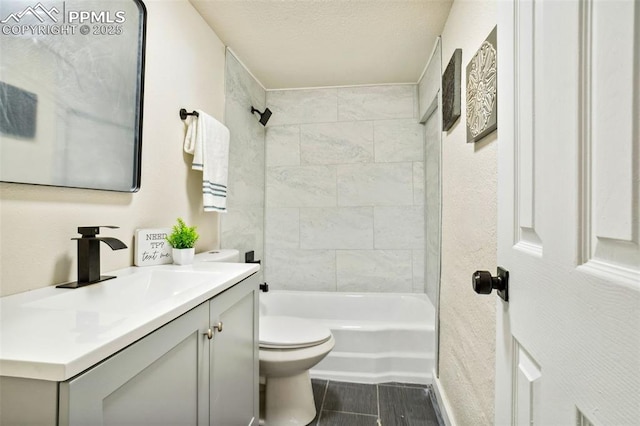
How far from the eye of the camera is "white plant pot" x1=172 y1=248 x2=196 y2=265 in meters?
1.32

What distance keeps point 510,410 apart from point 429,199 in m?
1.98

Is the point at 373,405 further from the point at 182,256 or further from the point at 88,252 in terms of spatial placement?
the point at 88,252

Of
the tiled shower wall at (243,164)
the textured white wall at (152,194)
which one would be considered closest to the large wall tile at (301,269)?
the tiled shower wall at (243,164)

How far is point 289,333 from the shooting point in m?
1.67

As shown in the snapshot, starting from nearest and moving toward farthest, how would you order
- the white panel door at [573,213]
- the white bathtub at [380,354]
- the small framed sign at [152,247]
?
the white panel door at [573,213] → the small framed sign at [152,247] → the white bathtub at [380,354]

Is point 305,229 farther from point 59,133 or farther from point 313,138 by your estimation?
point 59,133

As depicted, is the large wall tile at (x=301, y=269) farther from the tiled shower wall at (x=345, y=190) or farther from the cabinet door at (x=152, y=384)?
the cabinet door at (x=152, y=384)

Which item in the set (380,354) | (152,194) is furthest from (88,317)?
(380,354)

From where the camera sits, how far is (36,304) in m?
0.78

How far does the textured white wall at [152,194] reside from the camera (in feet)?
2.81

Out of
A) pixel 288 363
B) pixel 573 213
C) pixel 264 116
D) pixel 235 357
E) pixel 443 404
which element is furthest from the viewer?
pixel 264 116

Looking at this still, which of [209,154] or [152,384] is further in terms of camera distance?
[209,154]

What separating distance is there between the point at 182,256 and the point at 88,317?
655mm

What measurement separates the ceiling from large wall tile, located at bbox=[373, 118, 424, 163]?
Answer: 1.21 feet
